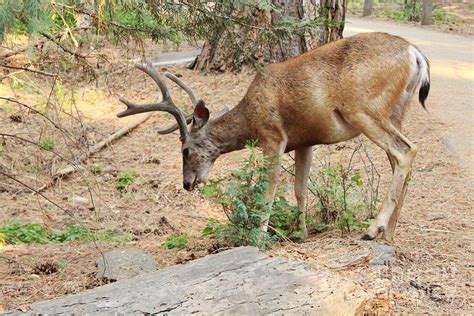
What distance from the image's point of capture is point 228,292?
231 inches

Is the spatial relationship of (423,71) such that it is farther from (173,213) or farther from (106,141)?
(106,141)

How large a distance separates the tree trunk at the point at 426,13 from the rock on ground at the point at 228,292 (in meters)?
24.8

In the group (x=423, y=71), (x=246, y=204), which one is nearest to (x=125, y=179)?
(x=246, y=204)

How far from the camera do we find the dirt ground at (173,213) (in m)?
6.93

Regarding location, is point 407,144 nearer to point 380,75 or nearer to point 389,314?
point 380,75

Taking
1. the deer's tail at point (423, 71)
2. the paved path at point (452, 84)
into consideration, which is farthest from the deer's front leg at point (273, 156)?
the paved path at point (452, 84)

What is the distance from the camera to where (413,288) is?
6738 mm

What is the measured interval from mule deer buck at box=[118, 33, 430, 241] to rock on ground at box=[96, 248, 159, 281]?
4.07ft

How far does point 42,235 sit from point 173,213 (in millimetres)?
1961

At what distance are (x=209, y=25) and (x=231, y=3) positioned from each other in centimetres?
46

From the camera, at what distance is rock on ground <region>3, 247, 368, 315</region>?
5566 millimetres

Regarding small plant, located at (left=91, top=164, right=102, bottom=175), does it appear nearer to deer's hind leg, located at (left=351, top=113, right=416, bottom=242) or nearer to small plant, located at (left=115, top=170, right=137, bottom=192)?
small plant, located at (left=115, top=170, right=137, bottom=192)

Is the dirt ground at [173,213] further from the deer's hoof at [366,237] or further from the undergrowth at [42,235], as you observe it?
the undergrowth at [42,235]

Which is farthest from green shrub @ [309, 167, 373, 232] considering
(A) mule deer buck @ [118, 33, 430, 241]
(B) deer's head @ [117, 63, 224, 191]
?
(B) deer's head @ [117, 63, 224, 191]
